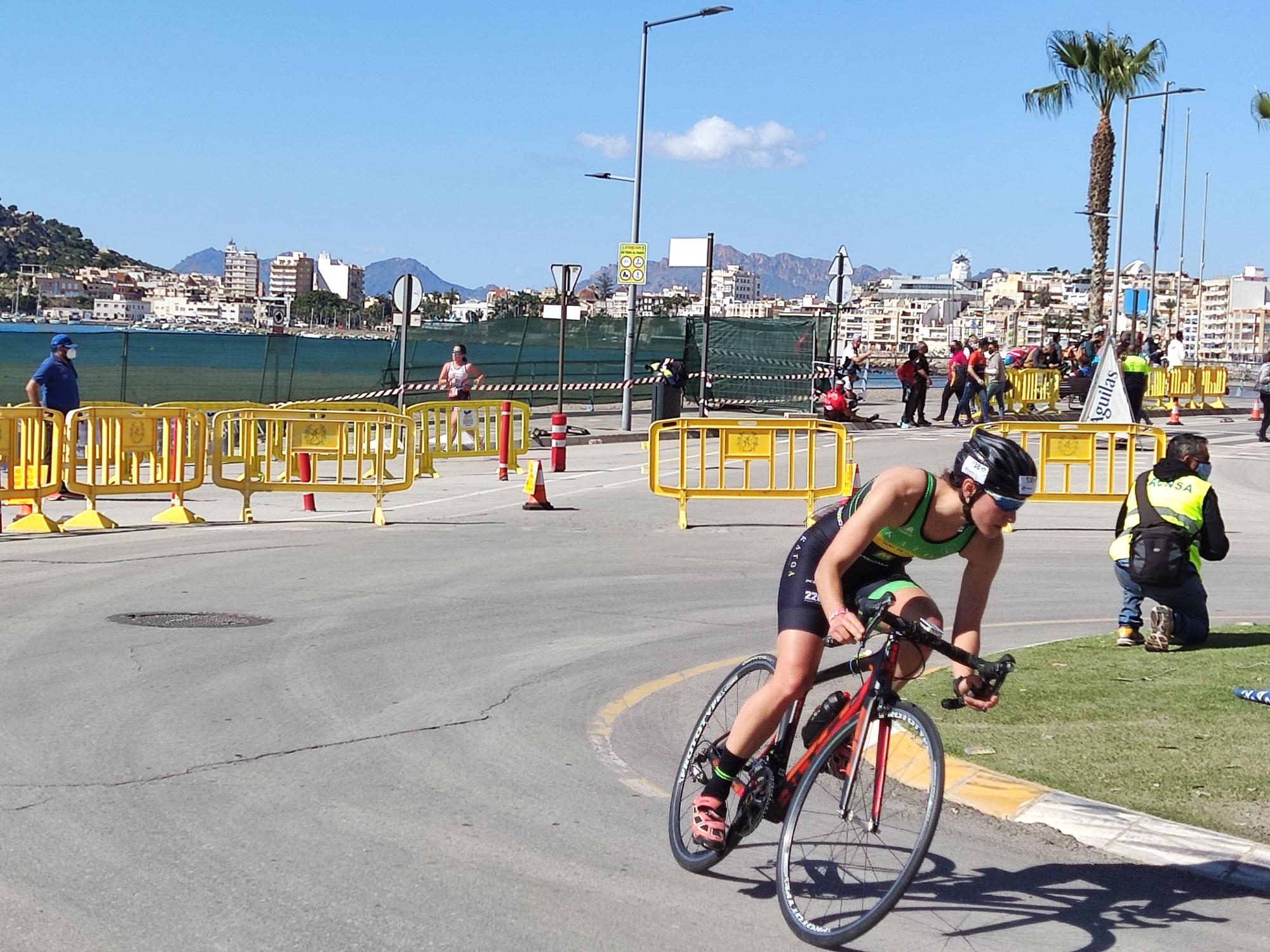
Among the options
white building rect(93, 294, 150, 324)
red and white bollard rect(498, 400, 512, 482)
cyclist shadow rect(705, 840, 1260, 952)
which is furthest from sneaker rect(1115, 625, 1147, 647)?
white building rect(93, 294, 150, 324)

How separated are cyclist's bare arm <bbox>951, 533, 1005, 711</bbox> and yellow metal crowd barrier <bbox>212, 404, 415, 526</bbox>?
12168 millimetres

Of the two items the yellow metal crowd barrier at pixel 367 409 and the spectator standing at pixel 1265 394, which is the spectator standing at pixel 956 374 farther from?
the yellow metal crowd barrier at pixel 367 409

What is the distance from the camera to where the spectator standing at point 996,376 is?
3575 centimetres

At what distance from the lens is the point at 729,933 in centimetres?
512

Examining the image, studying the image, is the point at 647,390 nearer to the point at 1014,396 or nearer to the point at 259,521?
the point at 1014,396

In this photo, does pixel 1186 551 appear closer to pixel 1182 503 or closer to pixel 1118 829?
pixel 1182 503

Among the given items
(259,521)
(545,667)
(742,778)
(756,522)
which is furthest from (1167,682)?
(259,521)

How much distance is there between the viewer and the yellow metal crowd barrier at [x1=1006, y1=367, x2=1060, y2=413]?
39.0 metres

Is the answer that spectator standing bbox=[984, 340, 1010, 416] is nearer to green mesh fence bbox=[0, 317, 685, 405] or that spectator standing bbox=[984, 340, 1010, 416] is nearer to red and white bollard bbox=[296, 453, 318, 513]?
green mesh fence bbox=[0, 317, 685, 405]

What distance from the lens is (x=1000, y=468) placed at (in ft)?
16.7

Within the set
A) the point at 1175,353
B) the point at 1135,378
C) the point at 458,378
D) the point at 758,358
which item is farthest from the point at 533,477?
the point at 1175,353

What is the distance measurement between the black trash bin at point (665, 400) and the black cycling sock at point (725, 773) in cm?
2674

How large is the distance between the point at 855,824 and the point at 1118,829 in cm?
171

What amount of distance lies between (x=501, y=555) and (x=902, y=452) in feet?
48.9
